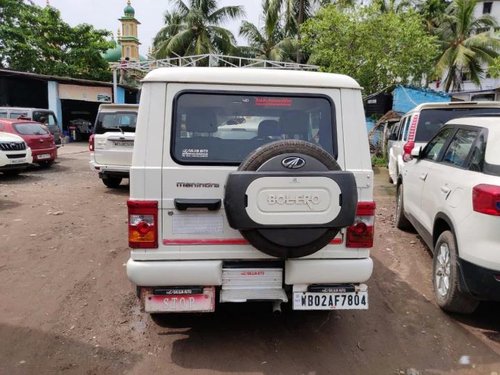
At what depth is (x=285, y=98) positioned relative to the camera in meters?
3.20

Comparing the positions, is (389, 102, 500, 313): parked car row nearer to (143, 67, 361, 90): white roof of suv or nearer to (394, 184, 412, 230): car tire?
(394, 184, 412, 230): car tire

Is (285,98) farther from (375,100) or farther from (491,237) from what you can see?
(375,100)

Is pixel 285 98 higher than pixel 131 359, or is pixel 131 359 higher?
pixel 285 98

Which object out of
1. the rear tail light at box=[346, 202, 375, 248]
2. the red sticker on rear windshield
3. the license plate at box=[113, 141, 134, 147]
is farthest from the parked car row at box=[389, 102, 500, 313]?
the license plate at box=[113, 141, 134, 147]

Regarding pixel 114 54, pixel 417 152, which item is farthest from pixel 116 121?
pixel 114 54

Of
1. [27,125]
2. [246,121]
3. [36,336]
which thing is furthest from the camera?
[27,125]

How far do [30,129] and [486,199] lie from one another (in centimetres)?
1295

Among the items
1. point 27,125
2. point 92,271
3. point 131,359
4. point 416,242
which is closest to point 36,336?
point 131,359

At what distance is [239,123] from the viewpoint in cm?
325

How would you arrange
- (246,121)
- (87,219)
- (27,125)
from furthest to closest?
(27,125) < (87,219) < (246,121)

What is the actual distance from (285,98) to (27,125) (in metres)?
12.0

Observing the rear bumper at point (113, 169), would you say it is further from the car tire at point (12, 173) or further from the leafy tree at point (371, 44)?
the leafy tree at point (371, 44)

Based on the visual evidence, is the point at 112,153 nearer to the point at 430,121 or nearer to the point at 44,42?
the point at 430,121

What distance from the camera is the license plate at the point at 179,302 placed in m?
3.08
